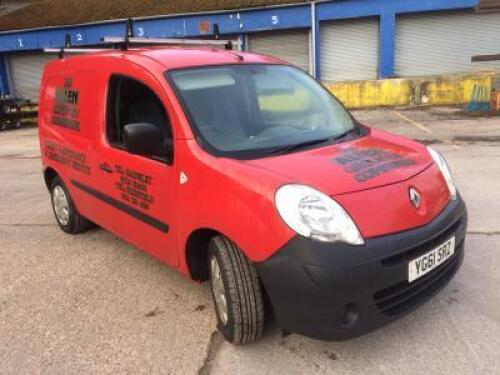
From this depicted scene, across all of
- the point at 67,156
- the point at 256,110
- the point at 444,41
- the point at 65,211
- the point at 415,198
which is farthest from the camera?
the point at 444,41

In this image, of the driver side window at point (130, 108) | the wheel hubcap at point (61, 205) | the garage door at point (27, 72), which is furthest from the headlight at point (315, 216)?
the garage door at point (27, 72)

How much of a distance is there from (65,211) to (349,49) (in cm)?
1994

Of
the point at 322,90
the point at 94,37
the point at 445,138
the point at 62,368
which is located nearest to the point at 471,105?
the point at 445,138

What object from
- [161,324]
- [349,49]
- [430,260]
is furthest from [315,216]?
[349,49]

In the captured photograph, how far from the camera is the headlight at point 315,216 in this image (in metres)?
Result: 2.58

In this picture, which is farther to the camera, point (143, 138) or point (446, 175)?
point (446, 175)

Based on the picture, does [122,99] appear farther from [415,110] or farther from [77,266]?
[415,110]

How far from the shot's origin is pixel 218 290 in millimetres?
3131

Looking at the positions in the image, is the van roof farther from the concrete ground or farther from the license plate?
the license plate

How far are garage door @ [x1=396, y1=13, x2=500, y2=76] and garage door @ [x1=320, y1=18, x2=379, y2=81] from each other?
108cm

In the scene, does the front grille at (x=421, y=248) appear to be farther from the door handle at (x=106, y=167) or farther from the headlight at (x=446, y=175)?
the door handle at (x=106, y=167)

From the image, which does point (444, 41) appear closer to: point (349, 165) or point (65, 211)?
point (65, 211)

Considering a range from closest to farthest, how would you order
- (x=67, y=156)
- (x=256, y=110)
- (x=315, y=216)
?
(x=315, y=216), (x=256, y=110), (x=67, y=156)

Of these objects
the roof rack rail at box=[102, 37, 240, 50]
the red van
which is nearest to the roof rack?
the roof rack rail at box=[102, 37, 240, 50]
